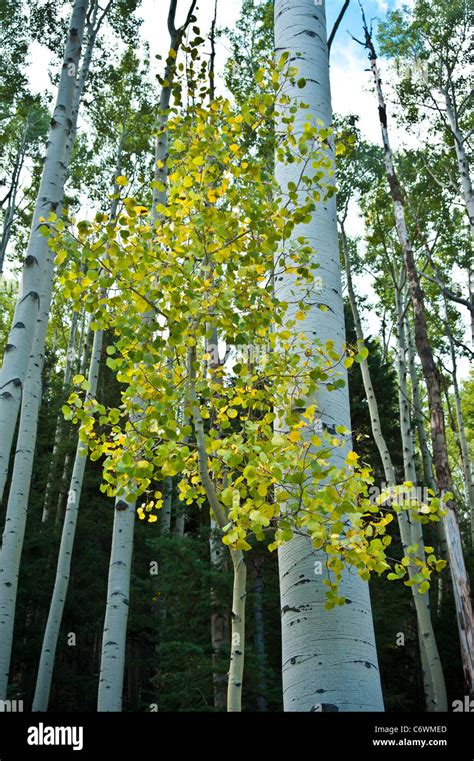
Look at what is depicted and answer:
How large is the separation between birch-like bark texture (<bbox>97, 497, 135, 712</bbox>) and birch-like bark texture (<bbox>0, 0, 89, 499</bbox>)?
1.33 m

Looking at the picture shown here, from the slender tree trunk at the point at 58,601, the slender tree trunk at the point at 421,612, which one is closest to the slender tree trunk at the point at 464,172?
the slender tree trunk at the point at 421,612

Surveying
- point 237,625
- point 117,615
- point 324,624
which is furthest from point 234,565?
point 117,615

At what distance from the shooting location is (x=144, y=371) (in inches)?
93.2

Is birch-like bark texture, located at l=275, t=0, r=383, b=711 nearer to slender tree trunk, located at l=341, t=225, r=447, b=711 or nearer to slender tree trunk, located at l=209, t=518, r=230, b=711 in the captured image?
slender tree trunk, located at l=209, t=518, r=230, b=711

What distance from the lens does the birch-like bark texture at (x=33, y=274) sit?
13.6ft

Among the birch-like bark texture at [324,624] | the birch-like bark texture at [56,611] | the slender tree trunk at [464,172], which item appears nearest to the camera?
the birch-like bark texture at [324,624]

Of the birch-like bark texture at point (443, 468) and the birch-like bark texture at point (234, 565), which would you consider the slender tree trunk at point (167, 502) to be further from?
the birch-like bark texture at point (234, 565)

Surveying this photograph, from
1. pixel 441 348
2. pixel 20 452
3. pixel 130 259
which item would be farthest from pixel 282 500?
pixel 441 348

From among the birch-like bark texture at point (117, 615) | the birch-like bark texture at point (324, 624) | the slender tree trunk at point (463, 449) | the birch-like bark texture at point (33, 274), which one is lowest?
the birch-like bark texture at point (324, 624)

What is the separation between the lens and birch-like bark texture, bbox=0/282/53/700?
17.4 feet

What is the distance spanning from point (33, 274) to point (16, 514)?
8.51ft

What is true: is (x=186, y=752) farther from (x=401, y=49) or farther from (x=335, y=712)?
(x=401, y=49)

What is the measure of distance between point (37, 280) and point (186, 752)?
11.6 ft

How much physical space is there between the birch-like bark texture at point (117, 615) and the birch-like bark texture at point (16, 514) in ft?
2.82
